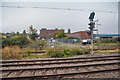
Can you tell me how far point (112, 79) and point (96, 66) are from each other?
1.88m

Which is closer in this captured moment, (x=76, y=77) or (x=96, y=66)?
(x=76, y=77)

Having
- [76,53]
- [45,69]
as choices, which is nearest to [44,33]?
[76,53]

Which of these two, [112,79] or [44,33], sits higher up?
[44,33]

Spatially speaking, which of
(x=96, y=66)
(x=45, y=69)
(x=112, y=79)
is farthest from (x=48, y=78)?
(x=96, y=66)

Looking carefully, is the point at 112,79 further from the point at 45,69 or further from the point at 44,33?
the point at 44,33

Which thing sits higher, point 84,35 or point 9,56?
point 84,35

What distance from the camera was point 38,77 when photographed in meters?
4.37

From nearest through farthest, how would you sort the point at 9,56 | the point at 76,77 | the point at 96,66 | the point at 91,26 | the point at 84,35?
the point at 76,77 < the point at 96,66 < the point at 9,56 < the point at 91,26 < the point at 84,35

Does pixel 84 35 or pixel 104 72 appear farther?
pixel 84 35

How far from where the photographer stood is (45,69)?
5387 mm

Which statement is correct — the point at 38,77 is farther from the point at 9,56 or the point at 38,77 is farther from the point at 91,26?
the point at 91,26

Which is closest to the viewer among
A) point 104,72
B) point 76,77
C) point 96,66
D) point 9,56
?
point 76,77

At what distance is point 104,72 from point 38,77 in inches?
160

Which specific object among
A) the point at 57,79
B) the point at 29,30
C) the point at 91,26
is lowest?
the point at 57,79
